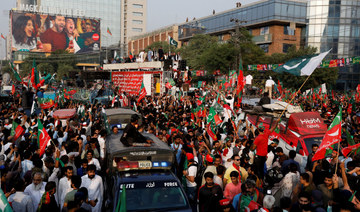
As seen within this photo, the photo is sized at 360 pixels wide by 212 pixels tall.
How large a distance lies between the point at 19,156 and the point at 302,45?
2448 inches

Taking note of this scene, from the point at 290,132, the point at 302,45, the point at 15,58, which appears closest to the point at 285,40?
the point at 302,45

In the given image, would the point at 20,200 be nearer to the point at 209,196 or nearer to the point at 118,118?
the point at 209,196

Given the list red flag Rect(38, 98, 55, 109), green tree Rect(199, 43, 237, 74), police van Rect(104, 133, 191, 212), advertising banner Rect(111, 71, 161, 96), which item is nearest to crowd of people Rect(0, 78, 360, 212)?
police van Rect(104, 133, 191, 212)

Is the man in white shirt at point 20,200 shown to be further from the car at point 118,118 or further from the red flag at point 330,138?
the car at point 118,118

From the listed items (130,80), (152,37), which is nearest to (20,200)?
(130,80)

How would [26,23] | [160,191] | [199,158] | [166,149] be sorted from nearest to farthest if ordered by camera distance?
[160,191], [166,149], [199,158], [26,23]

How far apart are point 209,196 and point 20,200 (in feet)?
10.5

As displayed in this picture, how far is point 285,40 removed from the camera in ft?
202

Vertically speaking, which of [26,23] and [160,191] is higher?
[26,23]

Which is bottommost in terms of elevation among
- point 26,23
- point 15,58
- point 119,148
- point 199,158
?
point 199,158

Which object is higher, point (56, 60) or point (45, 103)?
point (56, 60)

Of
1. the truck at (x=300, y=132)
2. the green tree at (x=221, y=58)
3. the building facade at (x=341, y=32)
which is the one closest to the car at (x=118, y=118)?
the truck at (x=300, y=132)

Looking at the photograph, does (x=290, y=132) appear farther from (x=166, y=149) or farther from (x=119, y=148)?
(x=119, y=148)

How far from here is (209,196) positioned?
591cm
